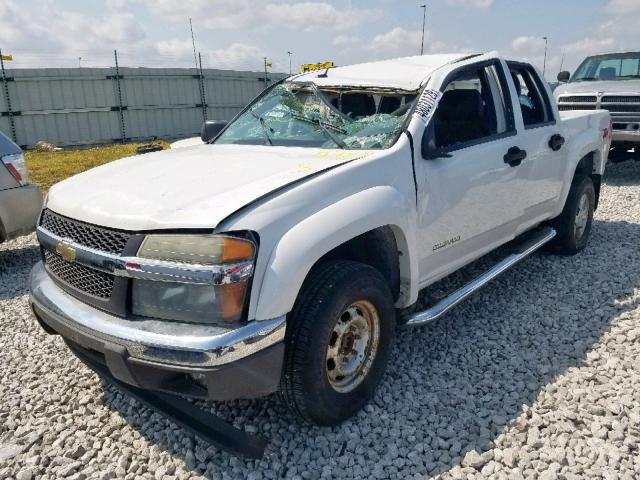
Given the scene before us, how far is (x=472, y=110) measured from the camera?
3615 mm

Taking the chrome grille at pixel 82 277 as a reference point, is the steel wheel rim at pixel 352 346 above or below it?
below

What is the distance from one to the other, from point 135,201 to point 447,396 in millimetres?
1931

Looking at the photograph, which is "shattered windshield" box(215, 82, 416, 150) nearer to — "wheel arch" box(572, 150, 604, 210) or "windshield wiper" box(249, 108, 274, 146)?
"windshield wiper" box(249, 108, 274, 146)

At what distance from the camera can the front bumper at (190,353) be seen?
2014 mm

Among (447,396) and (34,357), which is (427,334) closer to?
(447,396)

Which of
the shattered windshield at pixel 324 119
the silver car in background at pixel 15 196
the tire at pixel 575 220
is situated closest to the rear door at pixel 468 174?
the shattered windshield at pixel 324 119

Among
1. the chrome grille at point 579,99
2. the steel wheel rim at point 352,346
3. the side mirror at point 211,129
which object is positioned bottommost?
the steel wheel rim at point 352,346

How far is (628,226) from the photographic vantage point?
19.7ft

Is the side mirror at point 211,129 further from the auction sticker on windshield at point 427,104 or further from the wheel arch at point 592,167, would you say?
the wheel arch at point 592,167

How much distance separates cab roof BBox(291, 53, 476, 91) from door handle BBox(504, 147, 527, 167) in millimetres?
726

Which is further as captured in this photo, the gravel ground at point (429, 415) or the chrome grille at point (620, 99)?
the chrome grille at point (620, 99)

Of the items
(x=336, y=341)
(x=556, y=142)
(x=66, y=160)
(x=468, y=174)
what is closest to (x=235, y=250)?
(x=336, y=341)

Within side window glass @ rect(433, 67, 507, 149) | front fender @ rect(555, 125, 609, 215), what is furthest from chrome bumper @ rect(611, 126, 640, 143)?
side window glass @ rect(433, 67, 507, 149)

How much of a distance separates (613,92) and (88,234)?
28.5 ft
